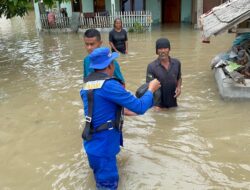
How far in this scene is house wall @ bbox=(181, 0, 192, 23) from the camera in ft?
72.8

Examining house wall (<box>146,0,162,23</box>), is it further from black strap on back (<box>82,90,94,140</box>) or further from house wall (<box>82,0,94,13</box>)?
black strap on back (<box>82,90,94,140</box>)

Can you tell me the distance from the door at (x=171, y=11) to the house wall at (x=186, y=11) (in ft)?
0.93

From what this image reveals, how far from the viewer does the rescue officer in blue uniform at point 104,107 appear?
3.48 metres

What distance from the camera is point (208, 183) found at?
14.4 feet

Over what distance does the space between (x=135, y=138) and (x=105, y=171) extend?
1945 mm

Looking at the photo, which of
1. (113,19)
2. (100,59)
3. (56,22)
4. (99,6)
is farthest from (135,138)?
(99,6)

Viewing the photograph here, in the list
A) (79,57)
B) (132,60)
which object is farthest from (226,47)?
(79,57)

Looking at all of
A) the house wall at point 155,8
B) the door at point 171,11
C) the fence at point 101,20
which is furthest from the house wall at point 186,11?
the fence at point 101,20

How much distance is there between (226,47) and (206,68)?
362 centimetres

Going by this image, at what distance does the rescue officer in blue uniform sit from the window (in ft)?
64.5

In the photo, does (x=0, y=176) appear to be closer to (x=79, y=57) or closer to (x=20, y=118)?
(x=20, y=118)

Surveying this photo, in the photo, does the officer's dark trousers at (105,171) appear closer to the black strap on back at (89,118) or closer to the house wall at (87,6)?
the black strap on back at (89,118)

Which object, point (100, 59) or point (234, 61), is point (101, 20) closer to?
point (234, 61)

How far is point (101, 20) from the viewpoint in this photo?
19281 mm
